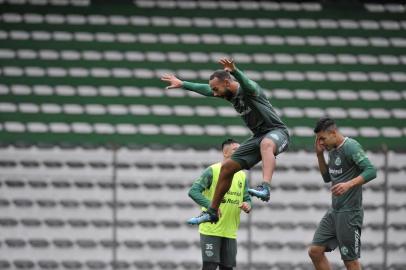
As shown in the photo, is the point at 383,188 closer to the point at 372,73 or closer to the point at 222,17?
the point at 372,73

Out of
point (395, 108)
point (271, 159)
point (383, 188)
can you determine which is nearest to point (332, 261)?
point (383, 188)

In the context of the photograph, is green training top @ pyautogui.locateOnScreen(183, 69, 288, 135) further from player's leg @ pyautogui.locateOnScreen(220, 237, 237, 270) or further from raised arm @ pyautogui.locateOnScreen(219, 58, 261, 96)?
player's leg @ pyautogui.locateOnScreen(220, 237, 237, 270)

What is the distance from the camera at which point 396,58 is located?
54.3ft

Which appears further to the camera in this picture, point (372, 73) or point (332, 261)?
point (372, 73)

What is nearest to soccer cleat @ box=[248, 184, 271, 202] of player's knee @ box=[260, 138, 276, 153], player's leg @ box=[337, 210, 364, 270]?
player's knee @ box=[260, 138, 276, 153]

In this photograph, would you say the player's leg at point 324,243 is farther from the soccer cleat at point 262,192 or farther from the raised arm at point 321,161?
the soccer cleat at point 262,192

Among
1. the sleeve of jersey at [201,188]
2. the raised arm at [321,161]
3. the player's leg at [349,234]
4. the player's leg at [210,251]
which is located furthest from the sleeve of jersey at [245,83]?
the player's leg at [210,251]

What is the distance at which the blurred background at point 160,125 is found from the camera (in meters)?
15.3

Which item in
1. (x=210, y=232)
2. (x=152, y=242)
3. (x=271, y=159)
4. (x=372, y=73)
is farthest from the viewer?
(x=372, y=73)

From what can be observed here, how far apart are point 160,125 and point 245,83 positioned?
636 centimetres

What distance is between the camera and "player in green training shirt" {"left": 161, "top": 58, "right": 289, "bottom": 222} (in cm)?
959

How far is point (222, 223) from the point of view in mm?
10797

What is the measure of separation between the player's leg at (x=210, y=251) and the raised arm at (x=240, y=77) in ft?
6.36

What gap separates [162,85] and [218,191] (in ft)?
20.1
